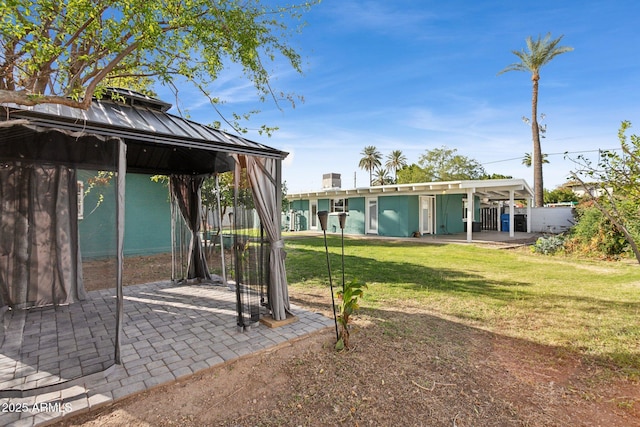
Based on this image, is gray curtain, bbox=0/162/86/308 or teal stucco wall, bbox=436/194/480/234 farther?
teal stucco wall, bbox=436/194/480/234

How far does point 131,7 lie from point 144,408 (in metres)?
3.66

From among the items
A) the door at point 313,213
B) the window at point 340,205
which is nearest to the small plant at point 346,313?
the window at point 340,205

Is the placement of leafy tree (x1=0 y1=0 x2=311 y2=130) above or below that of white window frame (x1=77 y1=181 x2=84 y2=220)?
above

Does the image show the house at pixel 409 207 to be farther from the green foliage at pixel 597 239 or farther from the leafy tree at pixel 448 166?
the leafy tree at pixel 448 166

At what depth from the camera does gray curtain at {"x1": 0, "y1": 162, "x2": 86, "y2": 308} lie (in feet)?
12.1

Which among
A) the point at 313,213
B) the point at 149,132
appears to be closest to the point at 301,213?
the point at 313,213

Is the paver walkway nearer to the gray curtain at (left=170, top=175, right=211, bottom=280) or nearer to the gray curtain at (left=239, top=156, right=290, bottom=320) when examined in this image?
the gray curtain at (left=239, top=156, right=290, bottom=320)

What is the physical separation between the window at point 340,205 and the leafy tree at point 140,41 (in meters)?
12.6

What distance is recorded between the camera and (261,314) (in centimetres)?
405

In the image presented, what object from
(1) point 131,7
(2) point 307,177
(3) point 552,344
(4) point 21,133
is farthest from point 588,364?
(2) point 307,177

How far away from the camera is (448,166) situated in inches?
1233

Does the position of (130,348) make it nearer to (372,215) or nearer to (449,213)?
(372,215)

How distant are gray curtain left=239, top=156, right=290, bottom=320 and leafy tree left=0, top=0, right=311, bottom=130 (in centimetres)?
135

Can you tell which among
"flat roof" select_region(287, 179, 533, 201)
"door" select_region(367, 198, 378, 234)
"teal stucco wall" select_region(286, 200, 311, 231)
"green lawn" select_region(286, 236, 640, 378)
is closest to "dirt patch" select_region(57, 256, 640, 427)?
"green lawn" select_region(286, 236, 640, 378)
